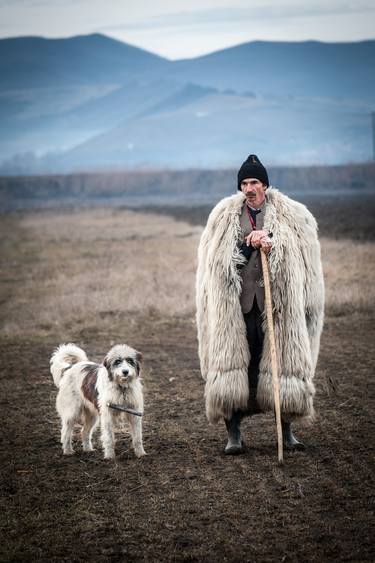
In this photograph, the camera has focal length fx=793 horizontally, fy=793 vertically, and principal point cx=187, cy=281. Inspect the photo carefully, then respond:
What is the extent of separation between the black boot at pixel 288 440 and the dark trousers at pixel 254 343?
10.9 inches

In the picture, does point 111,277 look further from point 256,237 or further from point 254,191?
point 256,237

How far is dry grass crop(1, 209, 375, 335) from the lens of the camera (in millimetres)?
14453

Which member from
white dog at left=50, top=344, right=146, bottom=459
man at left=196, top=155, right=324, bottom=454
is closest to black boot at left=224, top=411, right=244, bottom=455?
man at left=196, top=155, right=324, bottom=454

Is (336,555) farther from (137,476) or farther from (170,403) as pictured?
(170,403)

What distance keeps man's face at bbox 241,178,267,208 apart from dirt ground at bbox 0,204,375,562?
6.62ft

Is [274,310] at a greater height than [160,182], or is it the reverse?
[160,182]

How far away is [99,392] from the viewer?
6652 mm

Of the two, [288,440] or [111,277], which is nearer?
[288,440]

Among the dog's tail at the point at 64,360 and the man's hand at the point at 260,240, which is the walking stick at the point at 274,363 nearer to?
the man's hand at the point at 260,240

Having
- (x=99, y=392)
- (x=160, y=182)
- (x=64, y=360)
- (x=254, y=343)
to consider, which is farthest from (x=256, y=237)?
(x=160, y=182)

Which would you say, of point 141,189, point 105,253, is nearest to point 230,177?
point 141,189

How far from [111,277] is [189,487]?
46.5 ft

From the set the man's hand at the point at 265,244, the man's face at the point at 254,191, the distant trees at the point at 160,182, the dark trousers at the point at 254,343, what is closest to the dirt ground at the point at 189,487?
the dark trousers at the point at 254,343

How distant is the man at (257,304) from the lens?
6223 millimetres
